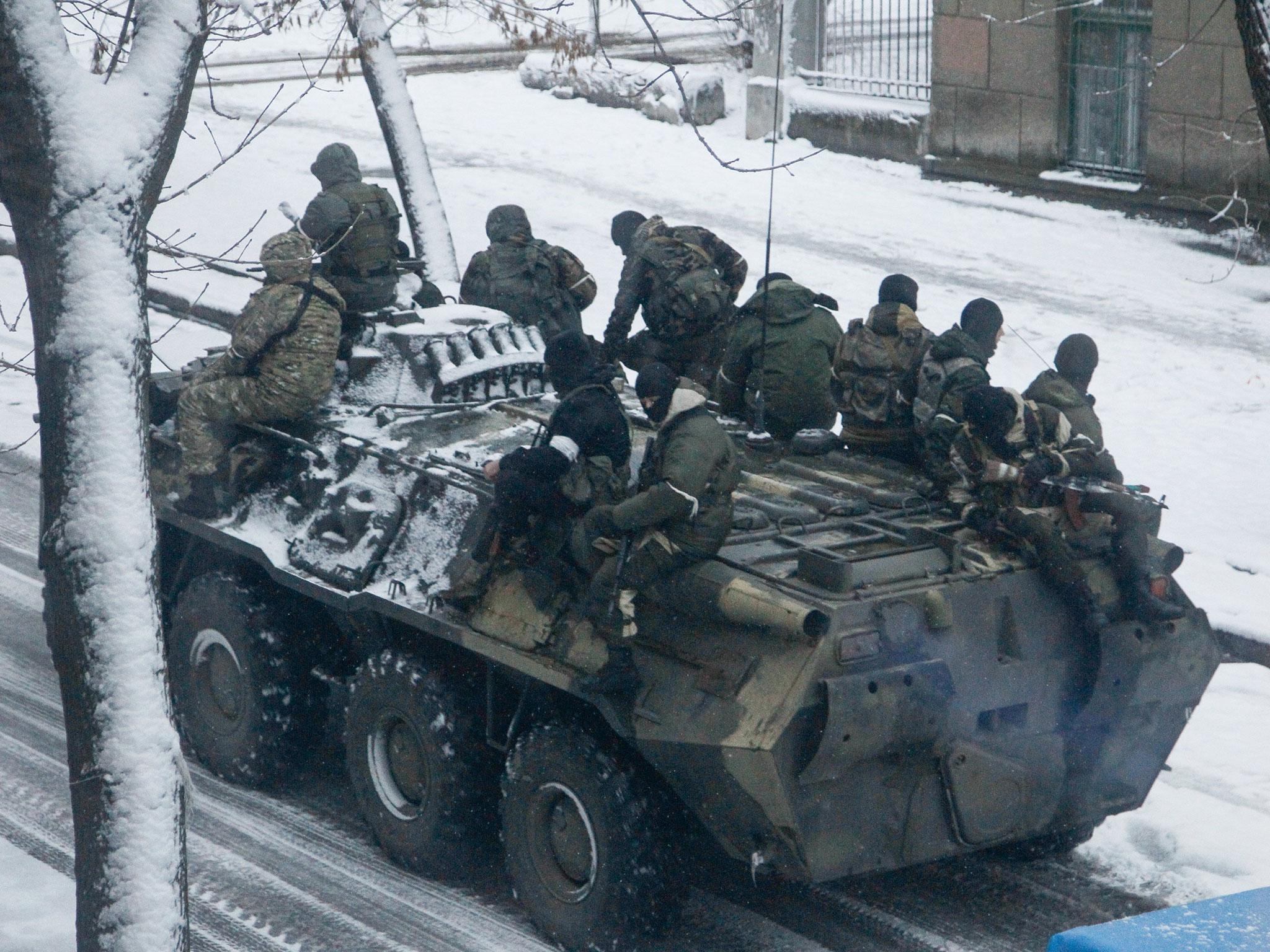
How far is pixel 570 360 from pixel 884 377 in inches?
68.1

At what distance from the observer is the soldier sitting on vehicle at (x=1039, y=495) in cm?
692

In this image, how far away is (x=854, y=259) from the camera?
16.3 meters

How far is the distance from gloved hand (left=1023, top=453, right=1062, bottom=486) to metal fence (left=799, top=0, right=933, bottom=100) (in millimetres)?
12850

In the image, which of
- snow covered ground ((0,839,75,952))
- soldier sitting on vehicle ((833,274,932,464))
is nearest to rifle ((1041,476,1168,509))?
soldier sitting on vehicle ((833,274,932,464))

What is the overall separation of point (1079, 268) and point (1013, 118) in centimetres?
309

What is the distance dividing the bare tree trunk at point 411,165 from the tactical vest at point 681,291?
481cm

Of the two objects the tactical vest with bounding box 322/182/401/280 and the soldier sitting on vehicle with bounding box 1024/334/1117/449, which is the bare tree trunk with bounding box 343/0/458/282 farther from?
the soldier sitting on vehicle with bounding box 1024/334/1117/449

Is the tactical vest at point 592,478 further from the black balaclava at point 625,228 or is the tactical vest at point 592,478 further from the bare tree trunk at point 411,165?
the bare tree trunk at point 411,165

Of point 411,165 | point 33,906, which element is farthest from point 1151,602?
point 411,165

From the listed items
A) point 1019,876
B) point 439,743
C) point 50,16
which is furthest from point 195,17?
point 1019,876

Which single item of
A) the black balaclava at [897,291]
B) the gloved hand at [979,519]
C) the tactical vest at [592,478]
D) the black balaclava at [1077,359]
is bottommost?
the gloved hand at [979,519]

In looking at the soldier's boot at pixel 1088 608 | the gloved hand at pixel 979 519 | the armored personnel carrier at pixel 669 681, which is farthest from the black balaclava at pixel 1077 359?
the soldier's boot at pixel 1088 608

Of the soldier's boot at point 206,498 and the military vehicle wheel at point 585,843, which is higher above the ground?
the soldier's boot at point 206,498

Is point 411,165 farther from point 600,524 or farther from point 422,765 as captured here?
point 600,524
